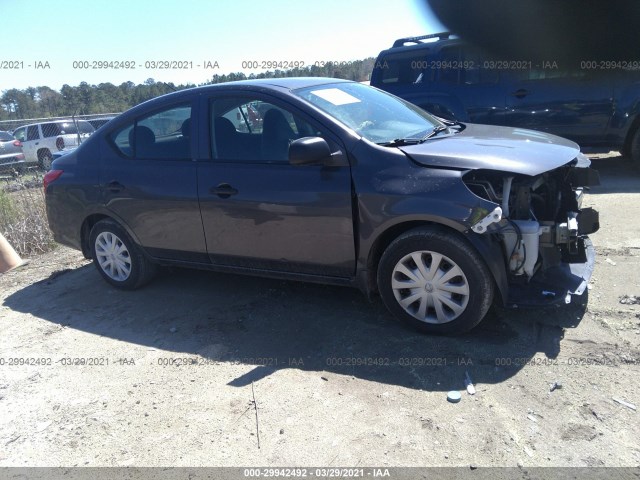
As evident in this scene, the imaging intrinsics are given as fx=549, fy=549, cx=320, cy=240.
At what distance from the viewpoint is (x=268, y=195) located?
4004 mm

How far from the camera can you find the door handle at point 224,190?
4160mm

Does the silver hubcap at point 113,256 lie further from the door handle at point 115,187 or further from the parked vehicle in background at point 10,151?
the parked vehicle in background at point 10,151

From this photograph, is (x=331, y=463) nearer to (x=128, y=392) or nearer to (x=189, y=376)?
(x=189, y=376)

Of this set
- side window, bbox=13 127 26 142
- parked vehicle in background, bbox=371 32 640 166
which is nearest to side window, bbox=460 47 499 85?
parked vehicle in background, bbox=371 32 640 166

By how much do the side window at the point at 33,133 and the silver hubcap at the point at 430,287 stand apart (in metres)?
17.3

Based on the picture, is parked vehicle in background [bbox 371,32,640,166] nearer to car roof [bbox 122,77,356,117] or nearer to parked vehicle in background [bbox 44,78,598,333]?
parked vehicle in background [bbox 44,78,598,333]

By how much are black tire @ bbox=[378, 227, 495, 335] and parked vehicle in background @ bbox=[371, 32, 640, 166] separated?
18.1ft

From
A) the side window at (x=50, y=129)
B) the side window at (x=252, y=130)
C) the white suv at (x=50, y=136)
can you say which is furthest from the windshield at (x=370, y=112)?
the side window at (x=50, y=129)

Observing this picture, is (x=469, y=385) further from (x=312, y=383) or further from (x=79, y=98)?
(x=79, y=98)

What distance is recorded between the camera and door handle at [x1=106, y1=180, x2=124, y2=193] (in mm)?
4781

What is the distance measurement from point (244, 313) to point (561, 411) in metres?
2.44

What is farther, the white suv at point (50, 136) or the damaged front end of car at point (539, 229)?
the white suv at point (50, 136)

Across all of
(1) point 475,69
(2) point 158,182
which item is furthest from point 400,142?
(1) point 475,69

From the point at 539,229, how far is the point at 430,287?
78 cm
